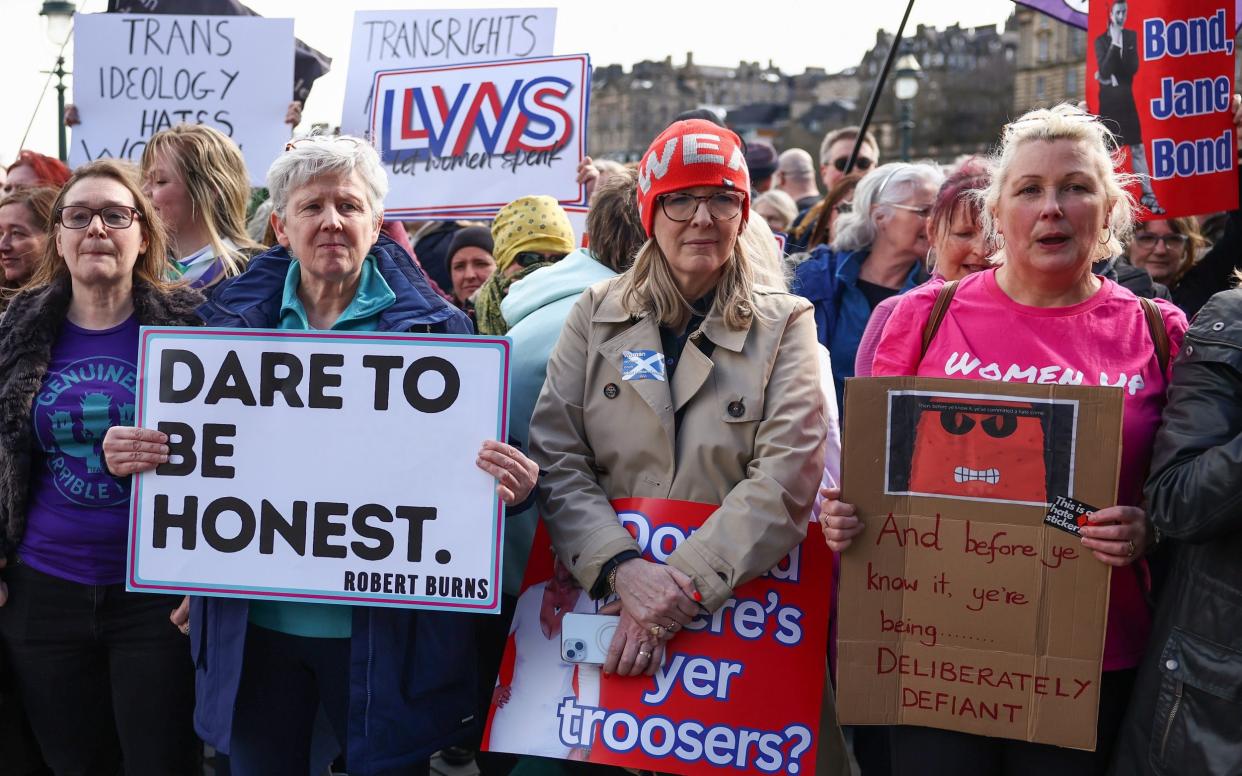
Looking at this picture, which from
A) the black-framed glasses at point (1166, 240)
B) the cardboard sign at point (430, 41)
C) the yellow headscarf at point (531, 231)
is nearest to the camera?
the yellow headscarf at point (531, 231)

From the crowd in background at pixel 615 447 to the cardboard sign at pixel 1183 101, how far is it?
1.23 meters

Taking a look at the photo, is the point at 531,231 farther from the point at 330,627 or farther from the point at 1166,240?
the point at 1166,240

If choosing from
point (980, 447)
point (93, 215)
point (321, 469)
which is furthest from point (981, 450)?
point (93, 215)

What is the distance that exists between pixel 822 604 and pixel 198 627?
160 centimetres

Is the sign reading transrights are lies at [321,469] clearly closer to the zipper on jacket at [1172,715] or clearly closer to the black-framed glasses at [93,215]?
the black-framed glasses at [93,215]

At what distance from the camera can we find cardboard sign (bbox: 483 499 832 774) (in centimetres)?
293

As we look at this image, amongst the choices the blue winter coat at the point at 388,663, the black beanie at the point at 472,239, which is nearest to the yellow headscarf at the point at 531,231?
the black beanie at the point at 472,239

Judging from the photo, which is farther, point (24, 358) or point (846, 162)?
point (846, 162)

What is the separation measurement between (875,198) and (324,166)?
2.43m

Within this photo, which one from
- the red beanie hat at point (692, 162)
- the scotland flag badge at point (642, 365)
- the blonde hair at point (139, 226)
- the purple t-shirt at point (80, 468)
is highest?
the red beanie hat at point (692, 162)

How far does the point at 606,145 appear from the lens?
134 m

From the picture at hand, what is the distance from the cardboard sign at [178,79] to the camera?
6.53 metres

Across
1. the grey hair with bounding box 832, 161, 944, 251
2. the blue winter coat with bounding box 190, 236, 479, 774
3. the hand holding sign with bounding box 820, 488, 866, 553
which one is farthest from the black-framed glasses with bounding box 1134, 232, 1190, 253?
the blue winter coat with bounding box 190, 236, 479, 774

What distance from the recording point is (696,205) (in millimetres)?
3057
